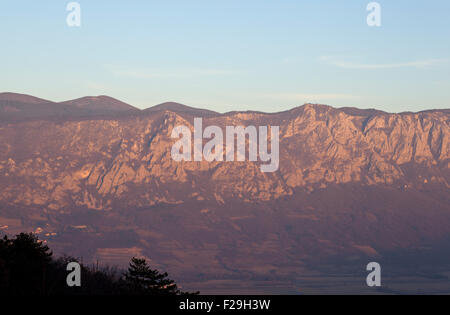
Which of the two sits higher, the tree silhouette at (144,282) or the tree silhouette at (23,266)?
the tree silhouette at (23,266)

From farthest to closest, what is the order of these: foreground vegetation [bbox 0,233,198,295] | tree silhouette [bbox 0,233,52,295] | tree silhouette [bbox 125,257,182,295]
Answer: tree silhouette [bbox 125,257,182,295]
foreground vegetation [bbox 0,233,198,295]
tree silhouette [bbox 0,233,52,295]

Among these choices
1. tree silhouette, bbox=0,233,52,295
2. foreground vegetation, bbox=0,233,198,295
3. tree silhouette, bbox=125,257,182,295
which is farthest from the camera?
tree silhouette, bbox=125,257,182,295

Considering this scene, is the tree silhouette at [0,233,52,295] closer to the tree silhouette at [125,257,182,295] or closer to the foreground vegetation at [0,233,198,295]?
the foreground vegetation at [0,233,198,295]

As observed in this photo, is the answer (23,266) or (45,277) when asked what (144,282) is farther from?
(23,266)

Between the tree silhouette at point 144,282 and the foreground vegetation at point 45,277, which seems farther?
the tree silhouette at point 144,282

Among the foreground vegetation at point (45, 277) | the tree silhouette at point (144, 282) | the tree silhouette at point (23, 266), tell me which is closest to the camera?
the tree silhouette at point (23, 266)

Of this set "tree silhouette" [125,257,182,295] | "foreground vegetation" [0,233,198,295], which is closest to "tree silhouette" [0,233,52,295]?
"foreground vegetation" [0,233,198,295]

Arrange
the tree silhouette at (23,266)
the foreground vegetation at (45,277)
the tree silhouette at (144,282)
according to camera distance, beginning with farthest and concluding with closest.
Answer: the tree silhouette at (144,282), the foreground vegetation at (45,277), the tree silhouette at (23,266)

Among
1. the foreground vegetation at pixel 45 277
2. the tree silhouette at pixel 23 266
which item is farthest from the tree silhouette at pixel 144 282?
the tree silhouette at pixel 23 266

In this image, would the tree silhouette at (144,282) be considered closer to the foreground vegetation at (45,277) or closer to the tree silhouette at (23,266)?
the foreground vegetation at (45,277)
